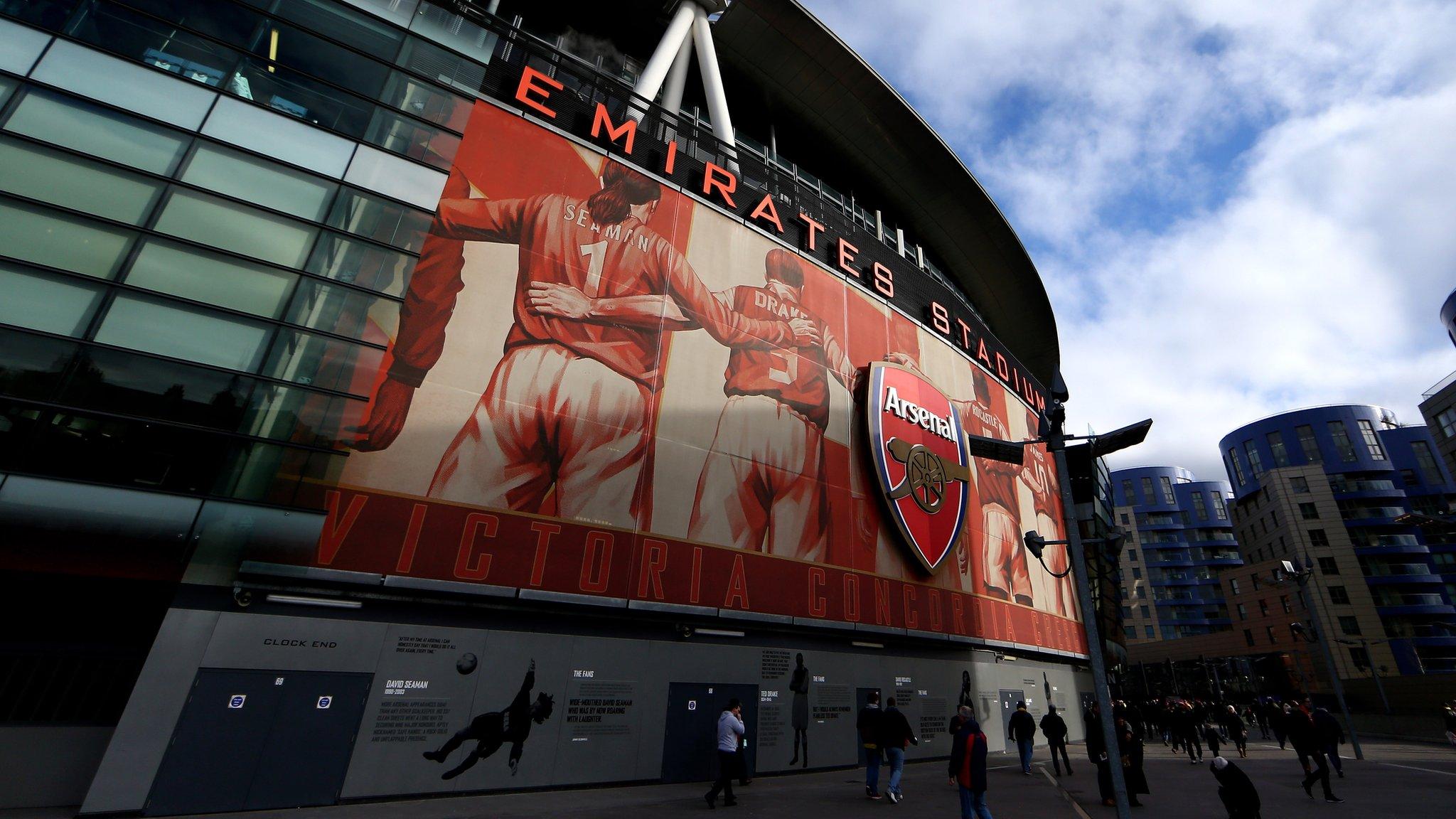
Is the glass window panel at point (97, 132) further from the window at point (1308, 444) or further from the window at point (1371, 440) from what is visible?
the window at point (1371, 440)

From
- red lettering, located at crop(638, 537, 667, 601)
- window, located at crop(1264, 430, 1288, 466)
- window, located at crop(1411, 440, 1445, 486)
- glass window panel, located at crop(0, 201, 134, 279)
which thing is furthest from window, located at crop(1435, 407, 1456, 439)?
glass window panel, located at crop(0, 201, 134, 279)

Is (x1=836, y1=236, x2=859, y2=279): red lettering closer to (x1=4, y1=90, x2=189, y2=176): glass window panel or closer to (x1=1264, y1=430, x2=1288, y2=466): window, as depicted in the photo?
(x1=4, y1=90, x2=189, y2=176): glass window panel

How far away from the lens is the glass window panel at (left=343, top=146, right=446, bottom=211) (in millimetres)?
14531

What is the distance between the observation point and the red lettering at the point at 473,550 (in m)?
13.1

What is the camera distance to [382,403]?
13.2 meters

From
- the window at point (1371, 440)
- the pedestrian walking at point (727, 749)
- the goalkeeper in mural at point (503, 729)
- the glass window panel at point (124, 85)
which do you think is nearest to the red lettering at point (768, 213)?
the glass window panel at point (124, 85)

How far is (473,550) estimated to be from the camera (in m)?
13.3

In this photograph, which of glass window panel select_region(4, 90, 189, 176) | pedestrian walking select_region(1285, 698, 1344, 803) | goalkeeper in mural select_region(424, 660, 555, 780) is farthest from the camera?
pedestrian walking select_region(1285, 698, 1344, 803)

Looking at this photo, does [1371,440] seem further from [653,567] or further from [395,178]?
[395,178]

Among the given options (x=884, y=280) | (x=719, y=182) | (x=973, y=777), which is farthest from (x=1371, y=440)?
(x=973, y=777)

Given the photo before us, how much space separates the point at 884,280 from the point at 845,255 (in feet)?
8.50

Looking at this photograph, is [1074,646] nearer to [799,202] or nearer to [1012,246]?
[1012,246]

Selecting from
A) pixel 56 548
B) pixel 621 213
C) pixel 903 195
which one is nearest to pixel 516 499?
pixel 56 548

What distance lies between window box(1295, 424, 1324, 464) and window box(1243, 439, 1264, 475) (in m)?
4.81
